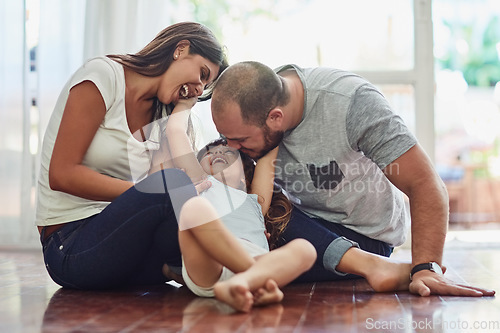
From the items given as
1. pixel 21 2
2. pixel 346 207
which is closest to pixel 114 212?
pixel 346 207

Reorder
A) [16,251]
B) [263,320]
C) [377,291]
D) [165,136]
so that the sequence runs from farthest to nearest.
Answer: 1. [16,251]
2. [165,136]
3. [377,291]
4. [263,320]

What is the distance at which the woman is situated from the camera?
1.53 meters

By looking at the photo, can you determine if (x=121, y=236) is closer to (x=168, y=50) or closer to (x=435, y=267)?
(x=168, y=50)

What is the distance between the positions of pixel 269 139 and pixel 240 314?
0.55 metres

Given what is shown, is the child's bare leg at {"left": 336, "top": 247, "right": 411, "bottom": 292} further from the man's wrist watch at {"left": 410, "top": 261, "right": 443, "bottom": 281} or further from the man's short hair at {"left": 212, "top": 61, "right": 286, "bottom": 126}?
the man's short hair at {"left": 212, "top": 61, "right": 286, "bottom": 126}

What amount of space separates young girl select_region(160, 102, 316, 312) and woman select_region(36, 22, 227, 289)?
108mm

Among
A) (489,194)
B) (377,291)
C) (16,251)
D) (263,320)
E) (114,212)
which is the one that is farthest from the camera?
(489,194)

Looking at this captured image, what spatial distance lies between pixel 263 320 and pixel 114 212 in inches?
19.5

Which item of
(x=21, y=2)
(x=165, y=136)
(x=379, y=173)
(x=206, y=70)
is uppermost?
(x=21, y=2)

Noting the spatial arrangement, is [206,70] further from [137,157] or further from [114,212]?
[114,212]

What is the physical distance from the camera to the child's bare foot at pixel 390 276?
1654 mm

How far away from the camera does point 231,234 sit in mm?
1412

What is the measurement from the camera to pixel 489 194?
5.91 m

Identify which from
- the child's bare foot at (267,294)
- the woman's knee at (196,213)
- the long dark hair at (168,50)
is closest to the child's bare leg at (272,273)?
the child's bare foot at (267,294)
